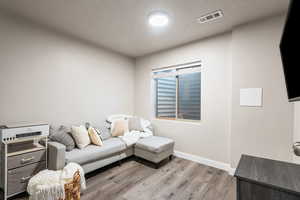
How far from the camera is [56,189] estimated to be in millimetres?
1490

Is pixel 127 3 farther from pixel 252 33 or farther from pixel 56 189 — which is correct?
pixel 56 189

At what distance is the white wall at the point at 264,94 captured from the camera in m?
1.99

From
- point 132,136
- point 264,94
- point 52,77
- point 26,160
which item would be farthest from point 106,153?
point 264,94

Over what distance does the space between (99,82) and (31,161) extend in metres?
1.92

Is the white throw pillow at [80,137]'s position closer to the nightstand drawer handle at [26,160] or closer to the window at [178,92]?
the nightstand drawer handle at [26,160]

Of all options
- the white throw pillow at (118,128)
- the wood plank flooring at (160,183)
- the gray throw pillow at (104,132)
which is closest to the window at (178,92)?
the white throw pillow at (118,128)

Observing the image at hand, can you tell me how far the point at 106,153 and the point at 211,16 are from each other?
113 inches

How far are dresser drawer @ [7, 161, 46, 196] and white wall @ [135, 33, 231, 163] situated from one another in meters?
2.55

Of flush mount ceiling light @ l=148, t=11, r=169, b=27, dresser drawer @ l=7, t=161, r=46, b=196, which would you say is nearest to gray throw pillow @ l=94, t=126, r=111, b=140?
dresser drawer @ l=7, t=161, r=46, b=196

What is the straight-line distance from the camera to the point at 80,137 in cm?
238

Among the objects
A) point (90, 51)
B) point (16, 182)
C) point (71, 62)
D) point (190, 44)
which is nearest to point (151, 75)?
point (190, 44)

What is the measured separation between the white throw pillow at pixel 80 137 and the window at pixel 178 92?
1923 mm

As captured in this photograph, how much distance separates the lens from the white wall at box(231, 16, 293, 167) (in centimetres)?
199

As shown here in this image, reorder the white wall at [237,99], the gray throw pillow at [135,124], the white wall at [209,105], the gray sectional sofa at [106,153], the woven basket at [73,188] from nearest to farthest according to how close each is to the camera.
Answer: the woven basket at [73,188]
the gray sectional sofa at [106,153]
the white wall at [237,99]
the white wall at [209,105]
the gray throw pillow at [135,124]
